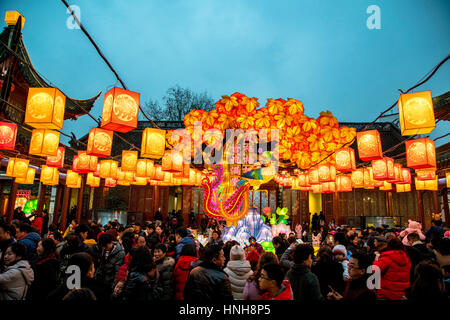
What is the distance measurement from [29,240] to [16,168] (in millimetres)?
4999

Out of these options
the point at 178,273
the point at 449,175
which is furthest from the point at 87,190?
the point at 449,175

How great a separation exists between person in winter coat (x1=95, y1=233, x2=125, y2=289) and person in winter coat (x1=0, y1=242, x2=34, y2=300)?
0.99 meters

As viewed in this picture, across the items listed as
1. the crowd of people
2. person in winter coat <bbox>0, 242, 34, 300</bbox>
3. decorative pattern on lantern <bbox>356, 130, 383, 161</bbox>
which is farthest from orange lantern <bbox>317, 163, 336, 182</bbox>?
person in winter coat <bbox>0, 242, 34, 300</bbox>

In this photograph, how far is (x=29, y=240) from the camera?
13.3ft

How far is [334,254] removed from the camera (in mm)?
3674

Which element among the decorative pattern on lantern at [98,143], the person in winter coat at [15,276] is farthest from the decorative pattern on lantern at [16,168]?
the person in winter coat at [15,276]

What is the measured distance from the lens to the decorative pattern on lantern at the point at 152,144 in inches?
223

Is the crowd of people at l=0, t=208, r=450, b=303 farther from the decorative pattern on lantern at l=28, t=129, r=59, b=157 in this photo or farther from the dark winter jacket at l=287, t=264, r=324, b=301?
the decorative pattern on lantern at l=28, t=129, r=59, b=157

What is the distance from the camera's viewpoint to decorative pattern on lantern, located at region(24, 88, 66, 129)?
393 centimetres

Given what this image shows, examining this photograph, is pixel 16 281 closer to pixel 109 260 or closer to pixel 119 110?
pixel 109 260

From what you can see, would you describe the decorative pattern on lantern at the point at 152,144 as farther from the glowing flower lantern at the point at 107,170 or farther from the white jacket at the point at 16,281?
the glowing flower lantern at the point at 107,170

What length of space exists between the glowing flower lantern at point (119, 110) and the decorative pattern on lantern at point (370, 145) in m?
4.60

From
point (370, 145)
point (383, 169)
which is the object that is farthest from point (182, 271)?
point (383, 169)
